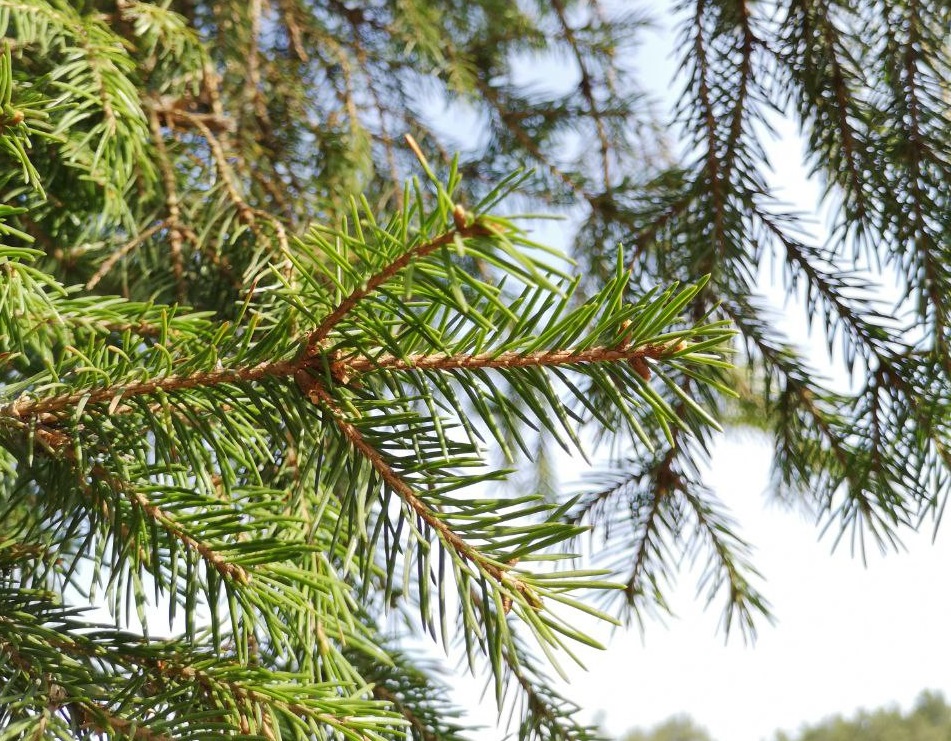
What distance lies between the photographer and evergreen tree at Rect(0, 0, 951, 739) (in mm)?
368

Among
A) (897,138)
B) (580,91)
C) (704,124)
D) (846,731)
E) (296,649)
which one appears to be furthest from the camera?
(846,731)

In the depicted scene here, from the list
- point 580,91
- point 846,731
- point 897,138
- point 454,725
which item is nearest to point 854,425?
point 897,138

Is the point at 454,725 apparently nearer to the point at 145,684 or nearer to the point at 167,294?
the point at 145,684

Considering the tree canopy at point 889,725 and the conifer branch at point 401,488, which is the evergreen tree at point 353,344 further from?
the tree canopy at point 889,725

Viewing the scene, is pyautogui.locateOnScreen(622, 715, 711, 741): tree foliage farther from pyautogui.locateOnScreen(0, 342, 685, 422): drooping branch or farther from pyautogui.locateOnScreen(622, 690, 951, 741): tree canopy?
pyautogui.locateOnScreen(0, 342, 685, 422): drooping branch

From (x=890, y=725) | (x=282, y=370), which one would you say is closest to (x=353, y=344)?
(x=282, y=370)

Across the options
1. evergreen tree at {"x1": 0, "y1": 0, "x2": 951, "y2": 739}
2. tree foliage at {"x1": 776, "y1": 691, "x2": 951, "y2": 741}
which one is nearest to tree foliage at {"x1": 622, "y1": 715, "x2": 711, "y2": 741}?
tree foliage at {"x1": 776, "y1": 691, "x2": 951, "y2": 741}

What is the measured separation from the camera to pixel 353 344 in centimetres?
38

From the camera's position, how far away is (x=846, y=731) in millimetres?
9500

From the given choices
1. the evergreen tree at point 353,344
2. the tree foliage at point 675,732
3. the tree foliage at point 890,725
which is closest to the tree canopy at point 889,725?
the tree foliage at point 890,725

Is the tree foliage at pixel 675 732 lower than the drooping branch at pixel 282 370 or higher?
lower

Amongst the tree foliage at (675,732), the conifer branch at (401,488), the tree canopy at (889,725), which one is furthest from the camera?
the tree foliage at (675,732)

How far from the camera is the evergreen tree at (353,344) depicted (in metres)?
0.37

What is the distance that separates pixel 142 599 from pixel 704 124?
63cm
